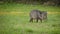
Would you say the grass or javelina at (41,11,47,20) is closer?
the grass

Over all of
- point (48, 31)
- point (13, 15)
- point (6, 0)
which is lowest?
point (48, 31)

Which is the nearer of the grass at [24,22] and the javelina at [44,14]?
the grass at [24,22]

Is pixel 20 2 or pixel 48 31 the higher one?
pixel 20 2

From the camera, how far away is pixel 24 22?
395 centimetres

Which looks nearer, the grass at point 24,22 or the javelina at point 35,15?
the grass at point 24,22

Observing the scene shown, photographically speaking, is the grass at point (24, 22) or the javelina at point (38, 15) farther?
the javelina at point (38, 15)

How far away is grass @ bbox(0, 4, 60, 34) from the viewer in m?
3.78

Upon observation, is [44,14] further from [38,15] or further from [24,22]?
[24,22]

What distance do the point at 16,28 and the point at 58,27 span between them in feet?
2.53

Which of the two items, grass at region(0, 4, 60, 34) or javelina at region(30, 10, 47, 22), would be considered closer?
grass at region(0, 4, 60, 34)

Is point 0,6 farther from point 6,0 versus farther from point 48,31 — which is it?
point 48,31

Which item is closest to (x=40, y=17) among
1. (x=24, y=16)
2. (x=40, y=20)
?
(x=40, y=20)

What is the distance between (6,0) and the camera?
4047 millimetres

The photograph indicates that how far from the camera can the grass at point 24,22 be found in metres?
3.78
